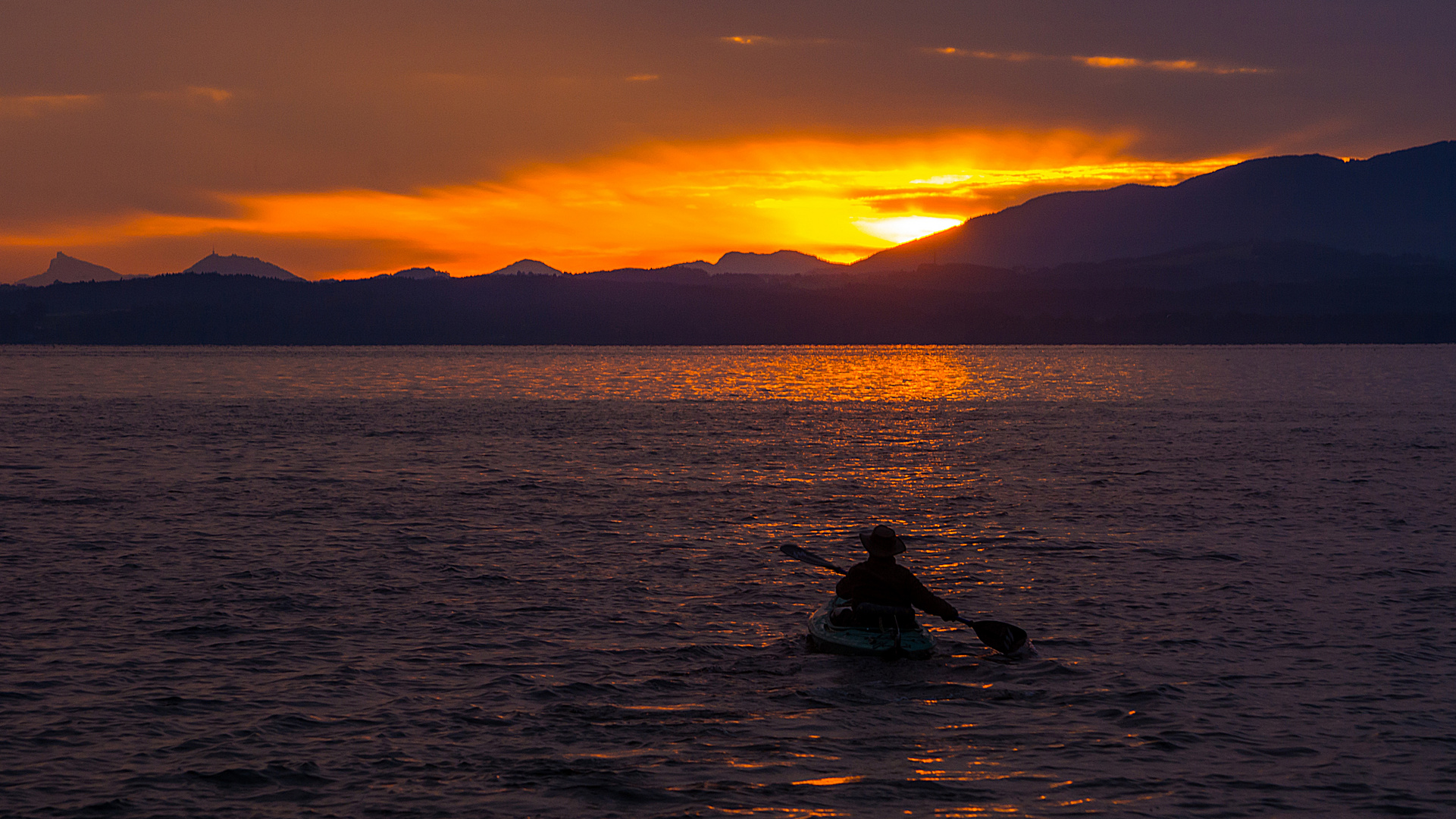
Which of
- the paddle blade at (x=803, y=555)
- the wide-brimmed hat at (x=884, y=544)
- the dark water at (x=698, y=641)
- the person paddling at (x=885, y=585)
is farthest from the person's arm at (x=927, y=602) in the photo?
the paddle blade at (x=803, y=555)

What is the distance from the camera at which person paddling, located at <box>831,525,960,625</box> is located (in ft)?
59.5

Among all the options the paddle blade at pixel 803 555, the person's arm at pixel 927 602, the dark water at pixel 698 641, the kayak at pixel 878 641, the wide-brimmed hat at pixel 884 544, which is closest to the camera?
the dark water at pixel 698 641

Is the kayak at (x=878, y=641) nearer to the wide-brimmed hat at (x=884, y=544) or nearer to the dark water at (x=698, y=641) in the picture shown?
the dark water at (x=698, y=641)

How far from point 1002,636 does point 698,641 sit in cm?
490

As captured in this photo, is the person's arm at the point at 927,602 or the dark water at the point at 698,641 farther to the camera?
the person's arm at the point at 927,602

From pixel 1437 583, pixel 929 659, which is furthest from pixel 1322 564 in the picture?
pixel 929 659

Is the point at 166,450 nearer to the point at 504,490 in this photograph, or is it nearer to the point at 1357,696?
the point at 504,490

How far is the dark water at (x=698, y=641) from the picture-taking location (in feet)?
43.1

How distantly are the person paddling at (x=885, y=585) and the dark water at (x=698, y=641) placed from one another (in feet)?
3.09

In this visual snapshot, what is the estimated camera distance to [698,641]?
19.6 m

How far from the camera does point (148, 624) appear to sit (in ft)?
67.0

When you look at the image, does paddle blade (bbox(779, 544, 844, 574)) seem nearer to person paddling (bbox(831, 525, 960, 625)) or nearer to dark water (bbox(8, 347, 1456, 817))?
dark water (bbox(8, 347, 1456, 817))

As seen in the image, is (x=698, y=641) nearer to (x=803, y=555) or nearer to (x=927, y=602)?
(x=803, y=555)

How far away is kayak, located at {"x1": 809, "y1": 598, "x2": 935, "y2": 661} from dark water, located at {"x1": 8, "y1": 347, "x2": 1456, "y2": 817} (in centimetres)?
37
